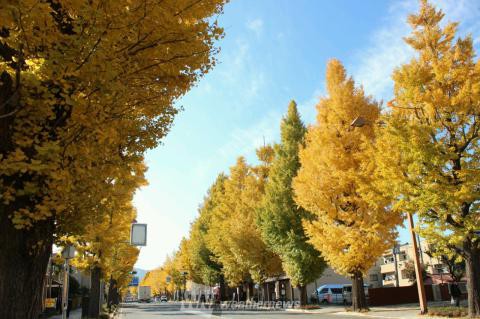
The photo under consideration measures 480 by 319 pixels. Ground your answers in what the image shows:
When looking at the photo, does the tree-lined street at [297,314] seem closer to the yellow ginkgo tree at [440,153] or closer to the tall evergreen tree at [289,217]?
the tall evergreen tree at [289,217]

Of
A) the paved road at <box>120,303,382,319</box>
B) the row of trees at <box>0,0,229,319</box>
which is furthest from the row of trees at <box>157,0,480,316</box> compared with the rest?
the row of trees at <box>0,0,229,319</box>

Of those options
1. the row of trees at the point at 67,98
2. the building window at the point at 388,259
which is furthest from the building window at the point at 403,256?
the row of trees at the point at 67,98

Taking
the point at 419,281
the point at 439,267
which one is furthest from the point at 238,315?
the point at 439,267

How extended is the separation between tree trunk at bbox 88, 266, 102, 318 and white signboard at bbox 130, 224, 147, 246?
7.38 meters

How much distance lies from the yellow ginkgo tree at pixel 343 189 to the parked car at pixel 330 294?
13165mm

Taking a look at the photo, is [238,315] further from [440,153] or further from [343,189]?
[440,153]

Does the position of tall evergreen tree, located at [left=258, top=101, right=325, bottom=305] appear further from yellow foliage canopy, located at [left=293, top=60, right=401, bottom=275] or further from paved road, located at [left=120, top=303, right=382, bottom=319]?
yellow foliage canopy, located at [left=293, top=60, right=401, bottom=275]

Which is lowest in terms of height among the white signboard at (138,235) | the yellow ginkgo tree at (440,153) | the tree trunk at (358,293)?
the tree trunk at (358,293)

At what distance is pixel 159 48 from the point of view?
5.10 meters

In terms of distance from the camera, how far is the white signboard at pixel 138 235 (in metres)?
10.5

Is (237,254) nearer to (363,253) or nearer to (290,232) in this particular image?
(290,232)

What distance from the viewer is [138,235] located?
421 inches

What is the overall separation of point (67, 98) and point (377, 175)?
12.0 metres

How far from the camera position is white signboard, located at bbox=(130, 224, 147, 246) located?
415 inches
